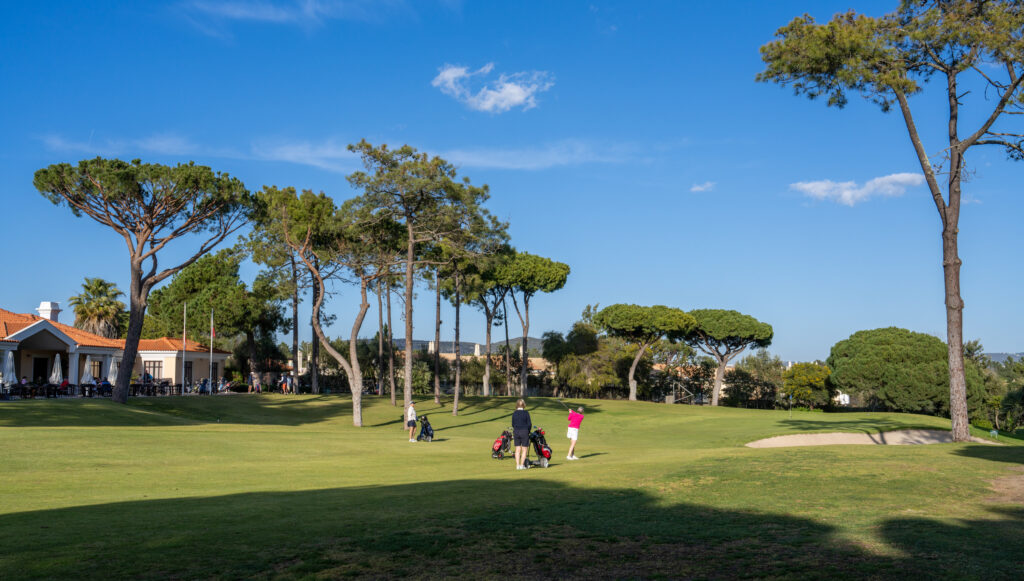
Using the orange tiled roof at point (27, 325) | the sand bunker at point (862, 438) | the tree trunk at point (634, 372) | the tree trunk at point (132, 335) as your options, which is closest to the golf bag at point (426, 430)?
the sand bunker at point (862, 438)

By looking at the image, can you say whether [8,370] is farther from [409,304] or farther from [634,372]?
[634,372]

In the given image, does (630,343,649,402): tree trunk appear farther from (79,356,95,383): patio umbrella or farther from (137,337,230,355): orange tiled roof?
(79,356,95,383): patio umbrella

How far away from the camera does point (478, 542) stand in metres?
7.54

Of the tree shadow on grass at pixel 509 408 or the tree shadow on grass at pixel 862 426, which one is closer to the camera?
the tree shadow on grass at pixel 862 426

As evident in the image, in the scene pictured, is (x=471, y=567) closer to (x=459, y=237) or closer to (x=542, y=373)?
(x=459, y=237)

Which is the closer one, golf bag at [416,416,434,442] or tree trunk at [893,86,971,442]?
tree trunk at [893,86,971,442]

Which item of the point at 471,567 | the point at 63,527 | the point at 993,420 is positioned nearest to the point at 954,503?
the point at 471,567

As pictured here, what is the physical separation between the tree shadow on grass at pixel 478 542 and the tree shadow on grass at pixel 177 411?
1963 cm

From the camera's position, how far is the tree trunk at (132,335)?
34.8m

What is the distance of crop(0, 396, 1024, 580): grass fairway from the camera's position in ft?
21.1

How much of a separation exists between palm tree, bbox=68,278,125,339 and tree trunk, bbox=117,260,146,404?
30342 mm

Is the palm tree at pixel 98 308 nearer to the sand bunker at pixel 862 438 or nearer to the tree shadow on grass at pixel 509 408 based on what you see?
the tree shadow on grass at pixel 509 408

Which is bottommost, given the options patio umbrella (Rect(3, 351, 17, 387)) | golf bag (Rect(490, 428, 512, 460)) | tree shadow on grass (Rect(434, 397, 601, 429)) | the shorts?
tree shadow on grass (Rect(434, 397, 601, 429))

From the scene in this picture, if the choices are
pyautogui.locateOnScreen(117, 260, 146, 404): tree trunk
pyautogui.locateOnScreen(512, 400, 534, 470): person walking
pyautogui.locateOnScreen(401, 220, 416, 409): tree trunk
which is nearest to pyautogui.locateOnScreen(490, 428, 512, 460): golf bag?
pyautogui.locateOnScreen(512, 400, 534, 470): person walking
